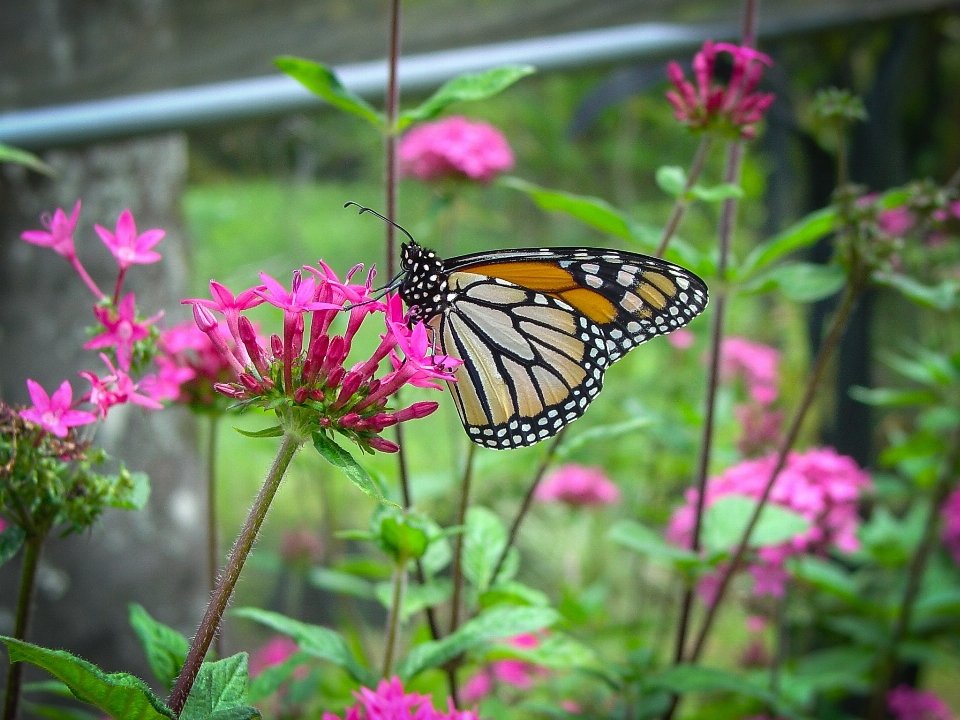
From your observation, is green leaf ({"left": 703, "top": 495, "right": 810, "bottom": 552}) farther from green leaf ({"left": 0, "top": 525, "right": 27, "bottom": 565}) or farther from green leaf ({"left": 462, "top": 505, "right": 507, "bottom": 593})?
green leaf ({"left": 0, "top": 525, "right": 27, "bottom": 565})

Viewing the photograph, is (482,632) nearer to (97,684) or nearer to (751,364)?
(97,684)

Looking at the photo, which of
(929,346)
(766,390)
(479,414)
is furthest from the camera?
(929,346)

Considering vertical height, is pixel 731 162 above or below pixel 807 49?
below

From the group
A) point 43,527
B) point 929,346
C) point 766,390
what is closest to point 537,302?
point 43,527

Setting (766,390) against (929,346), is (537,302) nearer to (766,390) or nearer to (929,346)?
(766,390)

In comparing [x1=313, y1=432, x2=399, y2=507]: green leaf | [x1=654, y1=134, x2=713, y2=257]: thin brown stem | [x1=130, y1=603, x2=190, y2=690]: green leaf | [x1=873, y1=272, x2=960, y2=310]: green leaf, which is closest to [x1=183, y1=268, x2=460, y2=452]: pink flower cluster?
[x1=313, y1=432, x2=399, y2=507]: green leaf

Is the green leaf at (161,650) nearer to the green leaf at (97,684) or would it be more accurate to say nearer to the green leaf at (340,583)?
the green leaf at (97,684)
